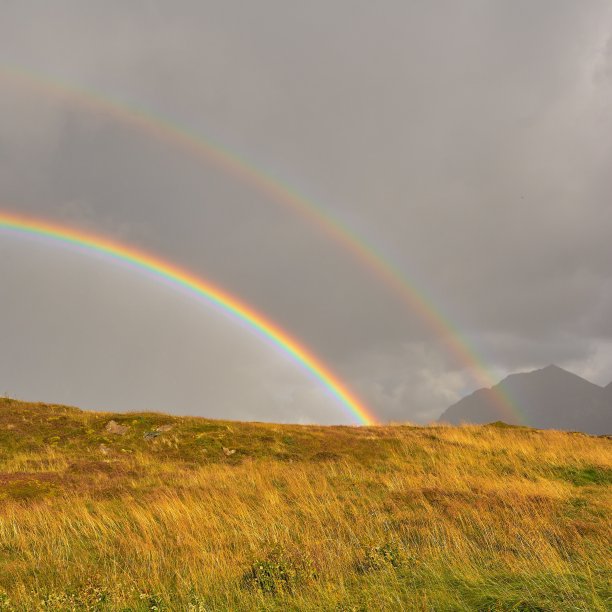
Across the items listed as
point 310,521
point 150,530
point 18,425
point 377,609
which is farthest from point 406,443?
point 18,425

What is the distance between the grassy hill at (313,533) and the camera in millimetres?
6137

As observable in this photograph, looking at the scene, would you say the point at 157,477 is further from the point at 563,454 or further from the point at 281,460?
the point at 563,454

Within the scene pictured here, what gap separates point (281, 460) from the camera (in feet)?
72.6

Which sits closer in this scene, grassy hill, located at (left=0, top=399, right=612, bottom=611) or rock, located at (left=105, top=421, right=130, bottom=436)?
grassy hill, located at (left=0, top=399, right=612, bottom=611)

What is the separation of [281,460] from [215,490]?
8562mm

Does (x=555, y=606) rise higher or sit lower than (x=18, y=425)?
lower

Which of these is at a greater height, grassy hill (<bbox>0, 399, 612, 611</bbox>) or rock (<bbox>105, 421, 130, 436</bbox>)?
rock (<bbox>105, 421, 130, 436</bbox>)

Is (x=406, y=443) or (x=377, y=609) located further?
(x=406, y=443)

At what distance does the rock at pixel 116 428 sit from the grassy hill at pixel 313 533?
267 inches

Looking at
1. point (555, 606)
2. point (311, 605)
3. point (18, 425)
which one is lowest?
point (555, 606)

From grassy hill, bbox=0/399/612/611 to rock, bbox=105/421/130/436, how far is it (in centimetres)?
678

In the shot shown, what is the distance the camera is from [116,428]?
2944 centimetres

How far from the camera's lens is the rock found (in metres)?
28.8

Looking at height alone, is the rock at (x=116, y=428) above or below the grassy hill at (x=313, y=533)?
above
